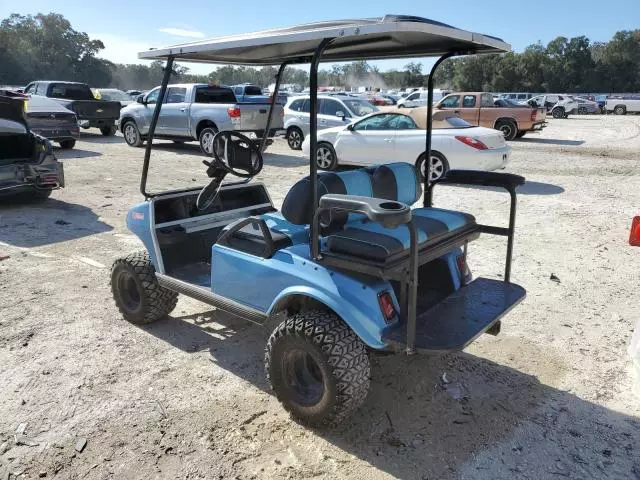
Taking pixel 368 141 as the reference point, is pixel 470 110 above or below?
above

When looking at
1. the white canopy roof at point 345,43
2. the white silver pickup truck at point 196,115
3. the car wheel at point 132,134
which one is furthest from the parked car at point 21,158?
the car wheel at point 132,134

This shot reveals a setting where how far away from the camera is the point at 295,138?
52.6ft

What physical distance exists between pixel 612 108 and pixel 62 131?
1440 inches

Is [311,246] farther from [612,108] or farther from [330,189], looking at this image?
[612,108]

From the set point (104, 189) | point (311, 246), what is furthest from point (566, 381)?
point (104, 189)

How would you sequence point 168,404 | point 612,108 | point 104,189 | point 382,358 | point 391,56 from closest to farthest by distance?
point 168,404, point 382,358, point 391,56, point 104,189, point 612,108

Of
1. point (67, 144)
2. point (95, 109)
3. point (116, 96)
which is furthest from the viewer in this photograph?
point (116, 96)

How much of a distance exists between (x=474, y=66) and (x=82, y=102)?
53.7m

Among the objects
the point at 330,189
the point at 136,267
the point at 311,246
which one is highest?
the point at 330,189

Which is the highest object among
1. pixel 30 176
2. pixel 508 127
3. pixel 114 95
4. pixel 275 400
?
pixel 114 95

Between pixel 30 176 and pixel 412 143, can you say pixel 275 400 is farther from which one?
pixel 412 143

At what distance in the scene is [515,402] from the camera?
3391mm

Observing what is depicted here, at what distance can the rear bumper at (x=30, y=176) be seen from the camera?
25.2ft

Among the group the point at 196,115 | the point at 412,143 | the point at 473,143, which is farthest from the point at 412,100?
the point at 473,143
